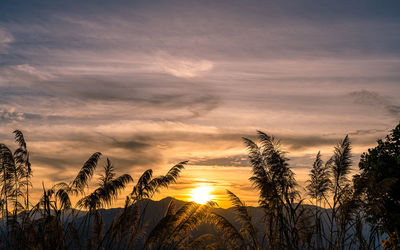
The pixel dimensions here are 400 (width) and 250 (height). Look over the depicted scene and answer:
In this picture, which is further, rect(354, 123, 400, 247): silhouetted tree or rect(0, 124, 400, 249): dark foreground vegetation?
rect(354, 123, 400, 247): silhouetted tree

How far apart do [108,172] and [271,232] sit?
21.2 feet

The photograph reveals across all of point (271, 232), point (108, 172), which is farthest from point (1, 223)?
point (271, 232)

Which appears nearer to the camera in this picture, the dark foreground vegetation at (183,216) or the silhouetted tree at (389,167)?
the dark foreground vegetation at (183,216)

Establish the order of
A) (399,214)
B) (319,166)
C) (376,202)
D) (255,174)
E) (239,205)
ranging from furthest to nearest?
(399,214) < (319,166) < (239,205) < (255,174) < (376,202)

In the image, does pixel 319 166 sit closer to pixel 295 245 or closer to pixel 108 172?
pixel 295 245

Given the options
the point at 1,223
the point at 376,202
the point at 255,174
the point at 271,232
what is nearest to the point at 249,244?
the point at 271,232

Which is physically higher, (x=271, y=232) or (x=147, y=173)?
(x=147, y=173)

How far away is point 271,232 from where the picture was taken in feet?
44.4

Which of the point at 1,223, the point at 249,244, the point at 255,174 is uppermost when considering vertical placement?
the point at 255,174

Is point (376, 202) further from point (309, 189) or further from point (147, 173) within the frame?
point (147, 173)

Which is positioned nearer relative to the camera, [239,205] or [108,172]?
[108,172]

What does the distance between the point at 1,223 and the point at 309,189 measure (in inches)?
557

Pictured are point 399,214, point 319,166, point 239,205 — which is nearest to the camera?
point 239,205

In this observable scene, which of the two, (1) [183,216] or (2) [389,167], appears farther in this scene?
(2) [389,167]
